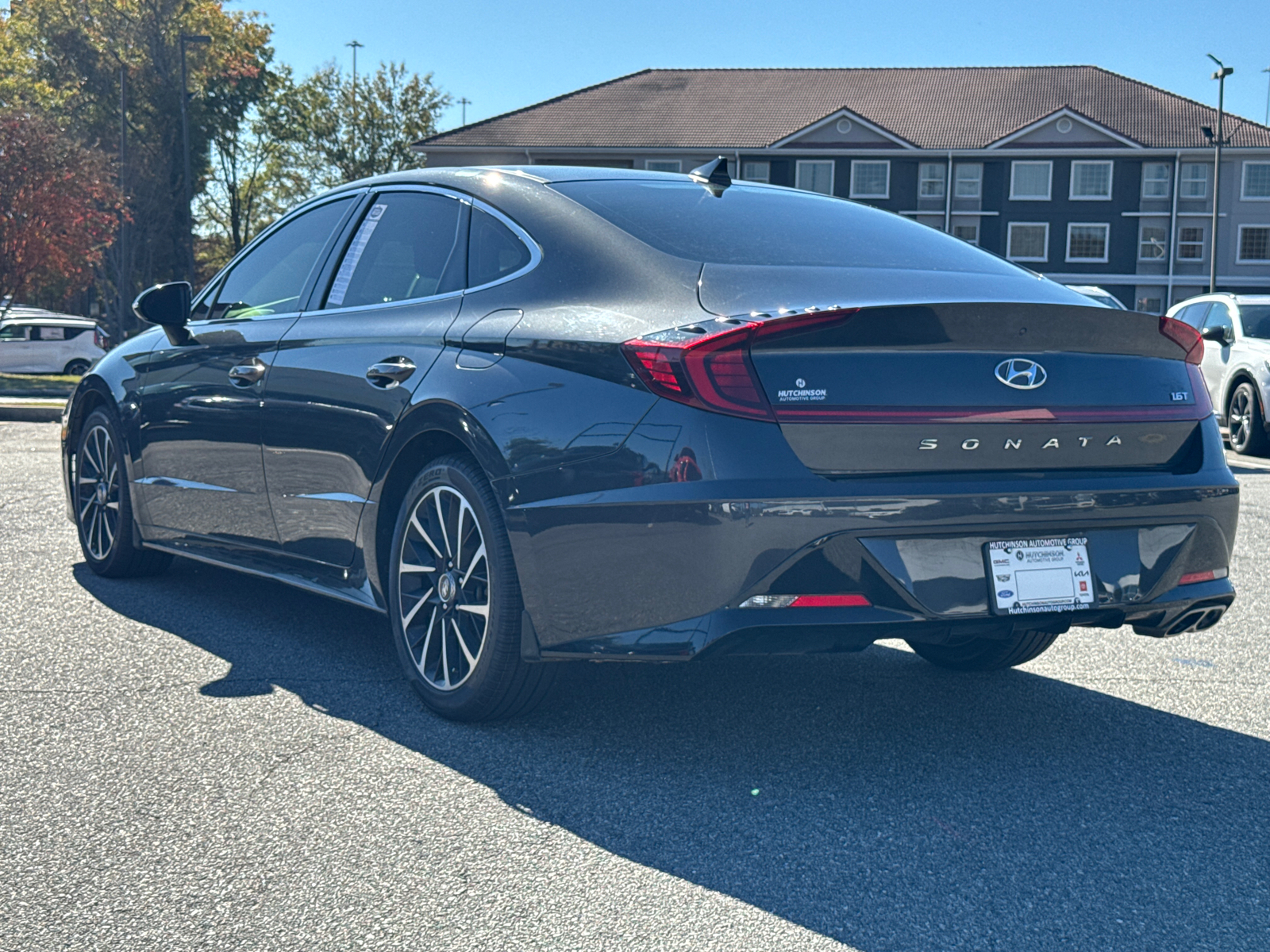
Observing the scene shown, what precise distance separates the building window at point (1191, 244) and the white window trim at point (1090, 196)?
319 cm

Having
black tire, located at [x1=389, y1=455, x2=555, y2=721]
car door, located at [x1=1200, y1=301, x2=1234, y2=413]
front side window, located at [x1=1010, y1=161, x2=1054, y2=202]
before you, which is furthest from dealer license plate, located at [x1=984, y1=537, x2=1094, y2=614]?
front side window, located at [x1=1010, y1=161, x2=1054, y2=202]

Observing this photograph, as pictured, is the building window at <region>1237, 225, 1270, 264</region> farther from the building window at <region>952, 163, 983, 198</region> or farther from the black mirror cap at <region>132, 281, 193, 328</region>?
the black mirror cap at <region>132, 281, 193, 328</region>

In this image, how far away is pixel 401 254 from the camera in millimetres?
4547

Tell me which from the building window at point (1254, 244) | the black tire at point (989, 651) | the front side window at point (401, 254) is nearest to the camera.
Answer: the front side window at point (401, 254)

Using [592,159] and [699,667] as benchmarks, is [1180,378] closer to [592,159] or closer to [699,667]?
[699,667]

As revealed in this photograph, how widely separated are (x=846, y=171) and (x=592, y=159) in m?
10.4

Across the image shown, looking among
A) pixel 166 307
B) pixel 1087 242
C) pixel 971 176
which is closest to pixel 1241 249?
pixel 1087 242

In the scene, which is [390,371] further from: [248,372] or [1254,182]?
[1254,182]

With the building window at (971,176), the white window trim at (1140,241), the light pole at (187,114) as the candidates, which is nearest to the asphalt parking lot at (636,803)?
the light pole at (187,114)

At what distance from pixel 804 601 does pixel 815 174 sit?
5493 centimetres

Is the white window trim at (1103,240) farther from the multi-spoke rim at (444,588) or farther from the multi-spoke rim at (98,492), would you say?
the multi-spoke rim at (444,588)

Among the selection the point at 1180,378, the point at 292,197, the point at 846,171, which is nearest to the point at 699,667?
the point at 1180,378

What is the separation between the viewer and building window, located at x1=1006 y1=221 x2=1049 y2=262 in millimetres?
55438

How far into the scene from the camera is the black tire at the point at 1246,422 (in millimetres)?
14078
